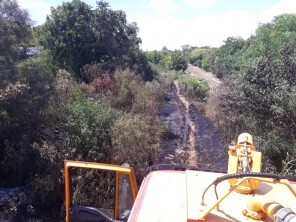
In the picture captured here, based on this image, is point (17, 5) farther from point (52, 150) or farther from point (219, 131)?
point (219, 131)

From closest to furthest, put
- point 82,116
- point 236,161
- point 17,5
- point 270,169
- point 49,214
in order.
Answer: point 236,161
point 270,169
point 49,214
point 82,116
point 17,5

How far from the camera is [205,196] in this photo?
2951 millimetres

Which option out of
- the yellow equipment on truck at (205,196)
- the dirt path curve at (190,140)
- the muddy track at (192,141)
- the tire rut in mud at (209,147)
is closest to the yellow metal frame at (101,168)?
the yellow equipment on truck at (205,196)

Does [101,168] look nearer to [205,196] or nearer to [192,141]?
[205,196]

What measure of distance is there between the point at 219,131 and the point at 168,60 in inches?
1247

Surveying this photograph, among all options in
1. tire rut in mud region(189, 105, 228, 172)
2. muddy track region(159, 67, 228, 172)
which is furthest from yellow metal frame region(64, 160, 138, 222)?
tire rut in mud region(189, 105, 228, 172)

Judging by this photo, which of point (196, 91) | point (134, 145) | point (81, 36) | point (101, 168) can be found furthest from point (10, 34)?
point (196, 91)

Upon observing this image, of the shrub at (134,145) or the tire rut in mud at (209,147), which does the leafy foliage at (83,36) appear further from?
the shrub at (134,145)

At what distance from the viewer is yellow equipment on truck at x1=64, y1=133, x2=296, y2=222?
2.51 m

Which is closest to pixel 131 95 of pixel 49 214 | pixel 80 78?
pixel 80 78

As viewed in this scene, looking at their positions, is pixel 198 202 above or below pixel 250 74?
below

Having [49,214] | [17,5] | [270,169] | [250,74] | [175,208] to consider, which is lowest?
[49,214]

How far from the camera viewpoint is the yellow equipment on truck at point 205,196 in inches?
99.0

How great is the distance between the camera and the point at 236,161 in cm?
341
